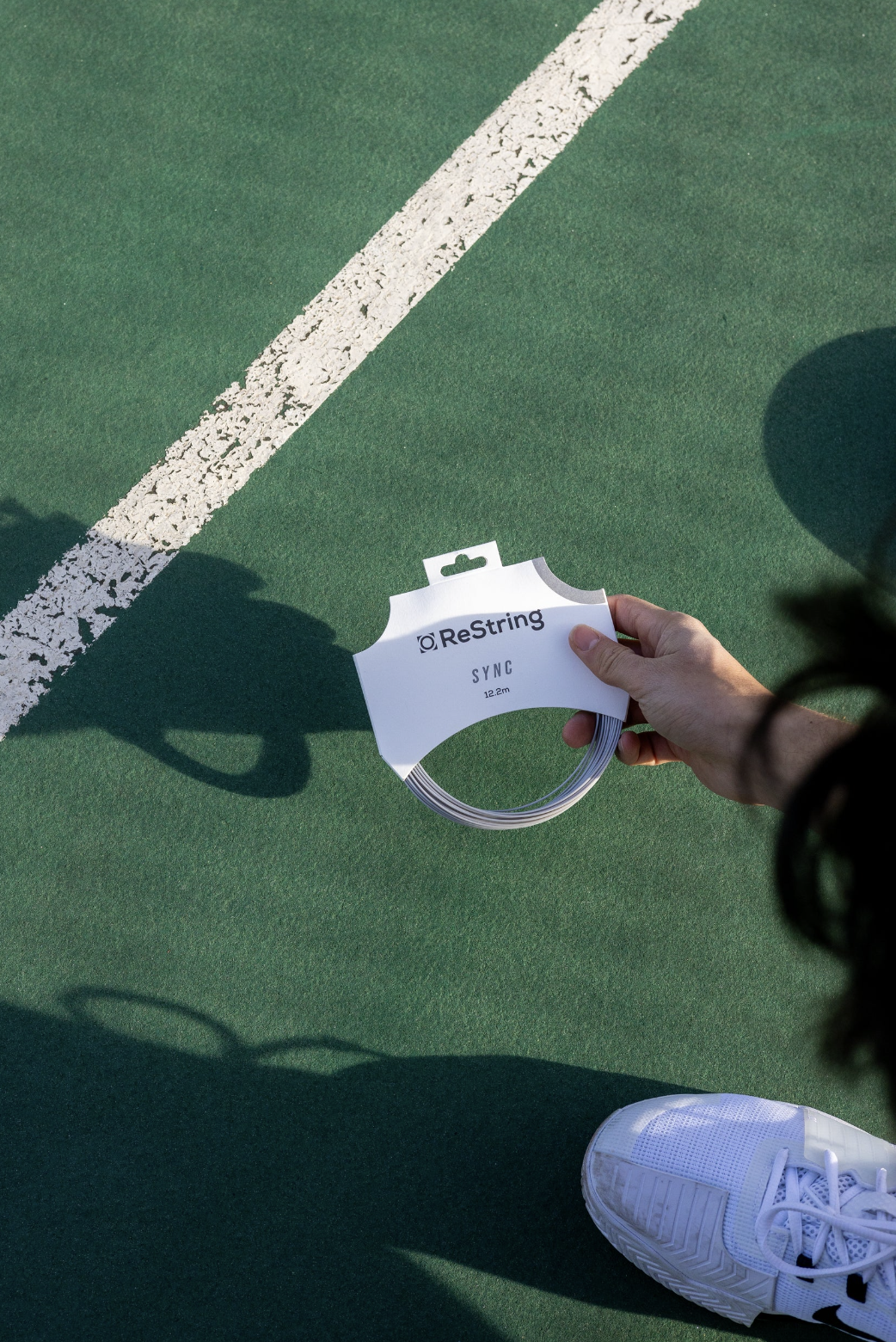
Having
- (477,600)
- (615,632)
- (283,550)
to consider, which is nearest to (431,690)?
(477,600)

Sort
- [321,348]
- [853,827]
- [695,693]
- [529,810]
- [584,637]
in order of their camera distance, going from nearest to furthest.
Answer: [853,827]
[695,693]
[584,637]
[529,810]
[321,348]

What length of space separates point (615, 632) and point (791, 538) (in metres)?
0.66

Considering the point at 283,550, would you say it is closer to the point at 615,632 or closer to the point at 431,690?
the point at 431,690

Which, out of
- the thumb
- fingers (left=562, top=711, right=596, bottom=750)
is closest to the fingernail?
the thumb

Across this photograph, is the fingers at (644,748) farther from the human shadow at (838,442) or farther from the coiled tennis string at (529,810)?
the human shadow at (838,442)

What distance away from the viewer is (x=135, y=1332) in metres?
2.11

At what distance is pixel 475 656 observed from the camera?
2014 mm

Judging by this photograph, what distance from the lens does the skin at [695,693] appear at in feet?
5.56

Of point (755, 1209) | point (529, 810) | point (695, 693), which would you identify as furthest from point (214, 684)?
point (755, 1209)

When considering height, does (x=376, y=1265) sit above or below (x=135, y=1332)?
above

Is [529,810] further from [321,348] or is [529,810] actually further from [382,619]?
[321,348]

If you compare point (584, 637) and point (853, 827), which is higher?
point (853, 827)

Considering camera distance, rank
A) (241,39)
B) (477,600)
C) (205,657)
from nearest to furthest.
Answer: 1. (477,600)
2. (205,657)
3. (241,39)

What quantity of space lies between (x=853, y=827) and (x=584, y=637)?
936mm
